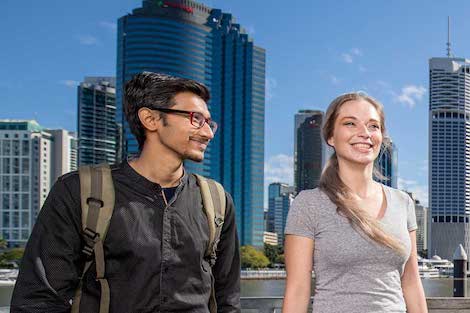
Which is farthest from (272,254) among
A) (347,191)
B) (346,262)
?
(346,262)

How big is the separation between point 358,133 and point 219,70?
97925 mm

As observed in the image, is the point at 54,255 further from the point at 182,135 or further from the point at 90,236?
the point at 182,135

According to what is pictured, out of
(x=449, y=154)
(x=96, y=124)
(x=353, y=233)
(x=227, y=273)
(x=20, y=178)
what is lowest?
(x=20, y=178)

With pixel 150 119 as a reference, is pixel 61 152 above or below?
above

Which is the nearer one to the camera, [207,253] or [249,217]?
[207,253]

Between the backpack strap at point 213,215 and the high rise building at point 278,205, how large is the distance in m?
135

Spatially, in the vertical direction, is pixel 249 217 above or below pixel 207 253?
below

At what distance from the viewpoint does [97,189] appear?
2055 millimetres

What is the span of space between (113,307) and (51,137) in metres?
113

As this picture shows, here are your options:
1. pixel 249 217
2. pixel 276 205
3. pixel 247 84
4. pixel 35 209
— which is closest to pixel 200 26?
pixel 247 84

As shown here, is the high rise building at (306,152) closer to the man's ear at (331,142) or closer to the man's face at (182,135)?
the man's ear at (331,142)

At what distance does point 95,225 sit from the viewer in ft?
6.62

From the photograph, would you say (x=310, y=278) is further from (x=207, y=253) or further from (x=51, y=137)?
(x=51, y=137)

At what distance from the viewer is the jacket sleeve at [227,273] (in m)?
2.24
